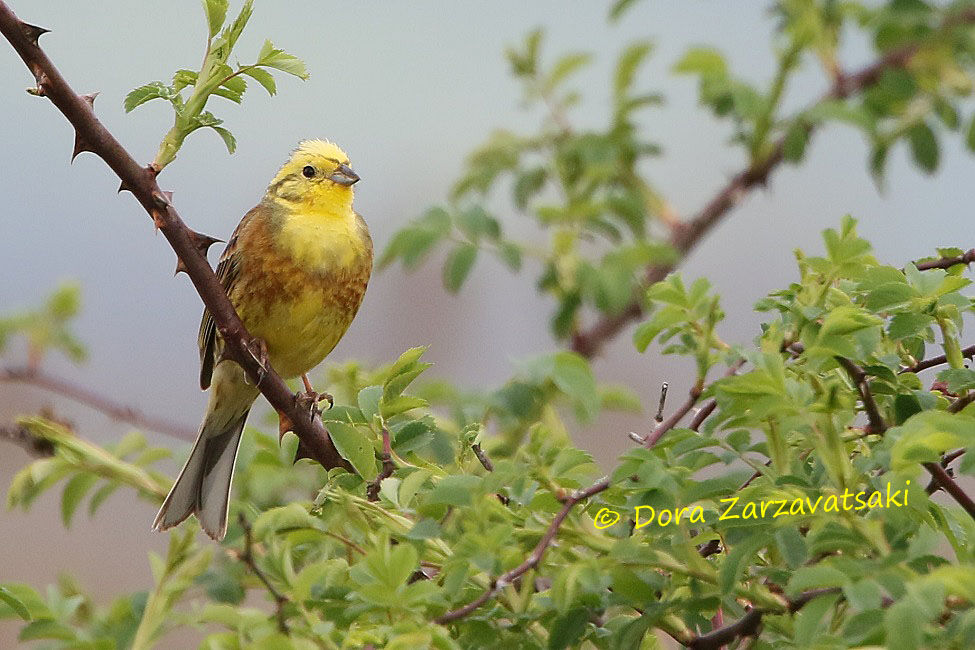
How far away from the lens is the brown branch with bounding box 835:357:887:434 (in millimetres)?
1394

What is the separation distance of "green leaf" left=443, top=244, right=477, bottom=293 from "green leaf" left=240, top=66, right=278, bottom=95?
3.33ft

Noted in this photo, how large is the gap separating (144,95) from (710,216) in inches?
72.5

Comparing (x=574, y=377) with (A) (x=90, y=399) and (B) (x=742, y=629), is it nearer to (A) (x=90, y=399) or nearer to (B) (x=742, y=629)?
(B) (x=742, y=629)

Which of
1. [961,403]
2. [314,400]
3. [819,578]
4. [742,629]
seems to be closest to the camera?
[819,578]

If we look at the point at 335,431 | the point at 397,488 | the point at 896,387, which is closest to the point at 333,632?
the point at 397,488

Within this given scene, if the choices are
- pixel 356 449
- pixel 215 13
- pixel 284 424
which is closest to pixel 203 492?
pixel 284 424

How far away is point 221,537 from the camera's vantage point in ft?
7.69

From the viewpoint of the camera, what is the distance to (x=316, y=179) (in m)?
3.51

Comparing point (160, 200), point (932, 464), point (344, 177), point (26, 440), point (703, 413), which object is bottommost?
point (932, 464)

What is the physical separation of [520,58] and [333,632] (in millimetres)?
2182

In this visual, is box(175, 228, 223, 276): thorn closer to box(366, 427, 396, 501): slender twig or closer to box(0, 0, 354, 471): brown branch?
box(0, 0, 354, 471): brown branch

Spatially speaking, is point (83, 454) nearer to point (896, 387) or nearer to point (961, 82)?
point (896, 387)

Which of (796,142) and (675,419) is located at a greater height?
(796,142)

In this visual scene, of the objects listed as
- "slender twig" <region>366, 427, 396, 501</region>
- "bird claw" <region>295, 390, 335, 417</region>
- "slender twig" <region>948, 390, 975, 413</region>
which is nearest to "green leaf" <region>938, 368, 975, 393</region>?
"slender twig" <region>948, 390, 975, 413</region>
